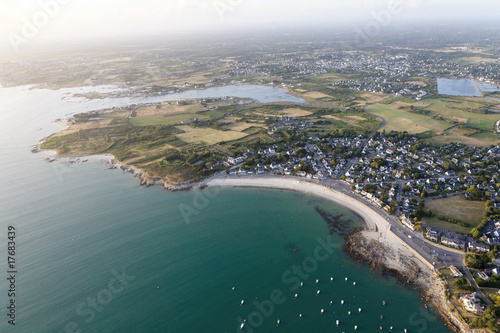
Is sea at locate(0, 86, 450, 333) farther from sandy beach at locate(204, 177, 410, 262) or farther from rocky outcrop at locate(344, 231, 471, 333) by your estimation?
sandy beach at locate(204, 177, 410, 262)

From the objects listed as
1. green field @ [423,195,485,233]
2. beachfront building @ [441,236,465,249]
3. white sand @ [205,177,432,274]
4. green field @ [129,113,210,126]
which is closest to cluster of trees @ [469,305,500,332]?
white sand @ [205,177,432,274]

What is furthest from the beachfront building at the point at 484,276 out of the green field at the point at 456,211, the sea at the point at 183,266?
the green field at the point at 456,211

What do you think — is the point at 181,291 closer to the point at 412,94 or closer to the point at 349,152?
the point at 349,152

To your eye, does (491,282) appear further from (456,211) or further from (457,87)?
(457,87)

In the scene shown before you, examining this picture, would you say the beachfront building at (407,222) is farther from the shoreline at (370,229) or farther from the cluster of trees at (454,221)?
the cluster of trees at (454,221)

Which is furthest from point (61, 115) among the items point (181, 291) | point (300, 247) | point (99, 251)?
point (300, 247)

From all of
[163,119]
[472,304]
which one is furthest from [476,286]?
[163,119]
